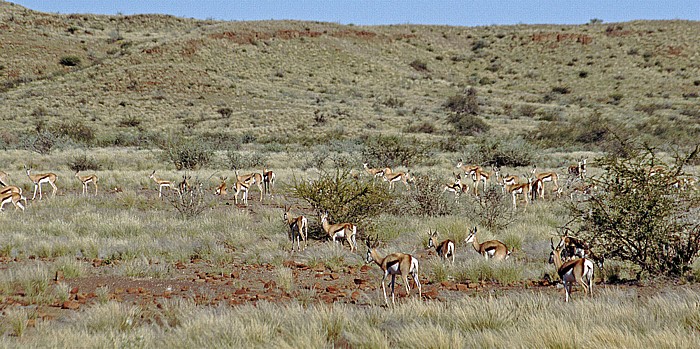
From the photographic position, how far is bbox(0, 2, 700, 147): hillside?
147ft

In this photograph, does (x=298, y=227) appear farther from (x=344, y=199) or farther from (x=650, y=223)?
(x=650, y=223)

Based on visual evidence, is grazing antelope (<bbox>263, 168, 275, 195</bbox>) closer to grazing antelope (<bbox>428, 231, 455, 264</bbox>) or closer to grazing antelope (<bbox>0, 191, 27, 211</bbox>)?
grazing antelope (<bbox>0, 191, 27, 211</bbox>)

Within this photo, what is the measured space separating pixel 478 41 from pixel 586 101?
27.5m

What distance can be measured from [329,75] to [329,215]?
52.1 meters

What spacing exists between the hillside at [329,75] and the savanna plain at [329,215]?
46 centimetres

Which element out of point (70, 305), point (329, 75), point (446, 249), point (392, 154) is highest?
point (329, 75)

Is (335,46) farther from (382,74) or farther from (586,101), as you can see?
(586,101)

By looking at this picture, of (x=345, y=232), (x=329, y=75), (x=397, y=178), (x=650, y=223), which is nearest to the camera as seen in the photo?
(x=650, y=223)

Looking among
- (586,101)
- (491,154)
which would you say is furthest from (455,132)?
(586,101)

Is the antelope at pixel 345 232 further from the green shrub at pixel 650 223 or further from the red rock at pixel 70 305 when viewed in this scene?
the red rock at pixel 70 305

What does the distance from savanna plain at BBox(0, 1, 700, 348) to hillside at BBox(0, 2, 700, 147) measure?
0.46 m

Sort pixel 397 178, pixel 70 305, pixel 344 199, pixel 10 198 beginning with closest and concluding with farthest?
1. pixel 70 305
2. pixel 344 199
3. pixel 10 198
4. pixel 397 178

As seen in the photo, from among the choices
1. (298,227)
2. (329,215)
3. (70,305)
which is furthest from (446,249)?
(70,305)

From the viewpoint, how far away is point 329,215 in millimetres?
11664
